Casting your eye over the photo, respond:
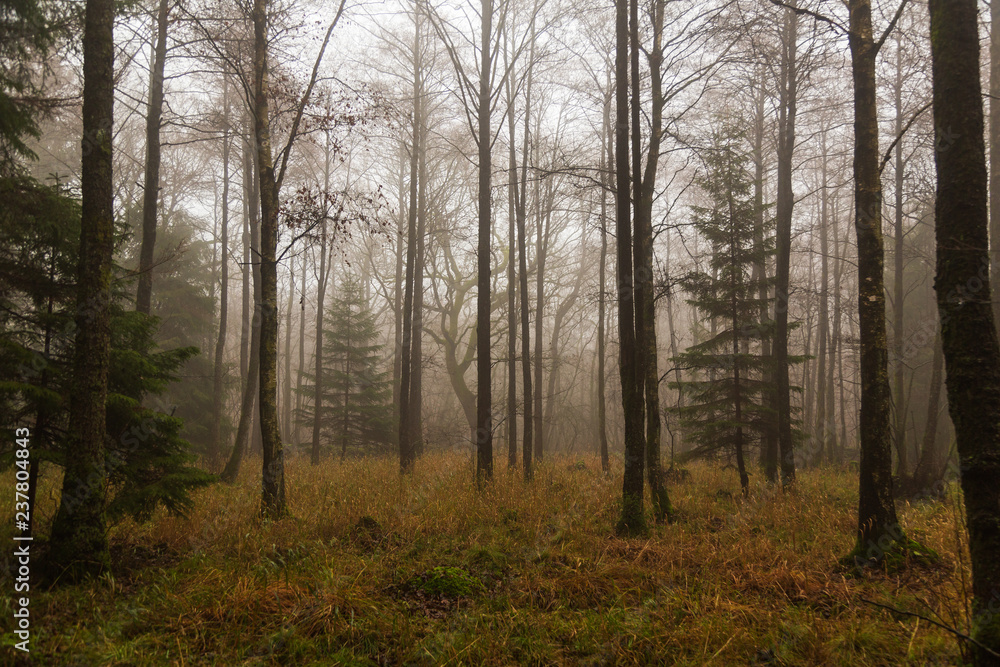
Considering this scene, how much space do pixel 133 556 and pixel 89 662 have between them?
2502 millimetres

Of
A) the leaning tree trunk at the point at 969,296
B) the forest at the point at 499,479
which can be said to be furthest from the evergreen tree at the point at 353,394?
the leaning tree trunk at the point at 969,296

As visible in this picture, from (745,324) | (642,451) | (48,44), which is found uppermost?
(48,44)

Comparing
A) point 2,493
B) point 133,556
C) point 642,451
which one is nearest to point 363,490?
point 133,556

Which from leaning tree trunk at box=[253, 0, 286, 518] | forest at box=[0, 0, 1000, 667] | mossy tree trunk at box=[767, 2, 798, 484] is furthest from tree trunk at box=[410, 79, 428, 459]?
mossy tree trunk at box=[767, 2, 798, 484]

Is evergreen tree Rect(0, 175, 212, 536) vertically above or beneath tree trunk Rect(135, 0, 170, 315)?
beneath

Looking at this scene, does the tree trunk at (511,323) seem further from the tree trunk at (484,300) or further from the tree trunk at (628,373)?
the tree trunk at (628,373)

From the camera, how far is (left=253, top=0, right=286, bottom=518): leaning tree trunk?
7590 millimetres

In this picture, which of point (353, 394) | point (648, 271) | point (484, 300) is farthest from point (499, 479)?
point (353, 394)

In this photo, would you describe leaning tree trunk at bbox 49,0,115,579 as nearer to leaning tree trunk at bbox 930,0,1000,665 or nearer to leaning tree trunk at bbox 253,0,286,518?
leaning tree trunk at bbox 253,0,286,518

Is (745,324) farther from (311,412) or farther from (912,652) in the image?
(311,412)

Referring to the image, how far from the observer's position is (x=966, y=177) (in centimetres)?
343

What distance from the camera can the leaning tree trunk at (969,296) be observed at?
3.24m

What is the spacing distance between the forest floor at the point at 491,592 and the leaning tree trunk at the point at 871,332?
0.60m

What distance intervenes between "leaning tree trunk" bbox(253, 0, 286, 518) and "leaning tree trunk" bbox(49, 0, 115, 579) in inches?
94.1
